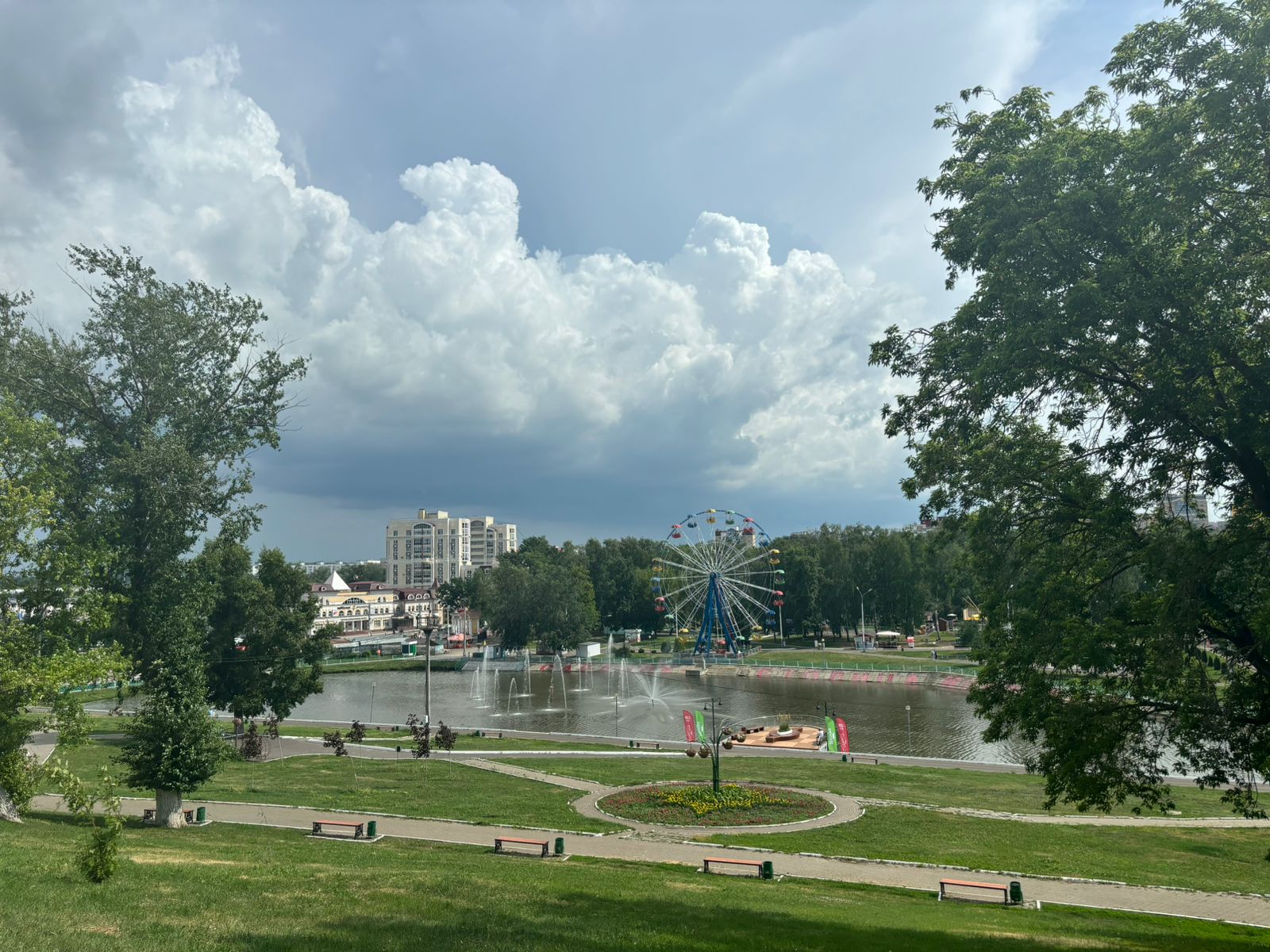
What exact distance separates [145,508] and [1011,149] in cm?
2736

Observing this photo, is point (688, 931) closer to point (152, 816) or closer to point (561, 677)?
point (152, 816)

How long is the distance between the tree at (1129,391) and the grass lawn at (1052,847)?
7990 millimetres

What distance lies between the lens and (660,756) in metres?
39.3

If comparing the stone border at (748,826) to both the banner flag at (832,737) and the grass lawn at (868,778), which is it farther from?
the banner flag at (832,737)

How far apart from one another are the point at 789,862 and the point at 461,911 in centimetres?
1064

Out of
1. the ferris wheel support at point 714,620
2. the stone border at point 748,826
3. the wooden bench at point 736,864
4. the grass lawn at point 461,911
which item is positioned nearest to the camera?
the grass lawn at point 461,911

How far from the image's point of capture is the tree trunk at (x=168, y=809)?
21809 millimetres

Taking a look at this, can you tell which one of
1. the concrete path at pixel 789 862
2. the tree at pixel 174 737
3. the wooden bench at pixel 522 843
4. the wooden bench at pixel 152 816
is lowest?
the concrete path at pixel 789 862

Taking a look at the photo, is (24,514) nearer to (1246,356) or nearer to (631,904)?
(631,904)

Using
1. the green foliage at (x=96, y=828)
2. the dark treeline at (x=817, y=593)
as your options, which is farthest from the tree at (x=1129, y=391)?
the dark treeline at (x=817, y=593)

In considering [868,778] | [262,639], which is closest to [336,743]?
[262,639]

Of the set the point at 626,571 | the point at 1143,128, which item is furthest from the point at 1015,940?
the point at 626,571

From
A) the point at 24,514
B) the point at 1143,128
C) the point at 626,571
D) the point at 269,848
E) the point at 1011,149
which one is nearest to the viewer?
the point at 1143,128

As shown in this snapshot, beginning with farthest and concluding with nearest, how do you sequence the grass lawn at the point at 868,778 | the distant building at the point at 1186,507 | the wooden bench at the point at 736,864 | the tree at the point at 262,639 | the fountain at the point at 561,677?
the fountain at the point at 561,677 → the tree at the point at 262,639 → the grass lawn at the point at 868,778 → the wooden bench at the point at 736,864 → the distant building at the point at 1186,507
